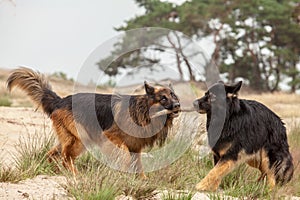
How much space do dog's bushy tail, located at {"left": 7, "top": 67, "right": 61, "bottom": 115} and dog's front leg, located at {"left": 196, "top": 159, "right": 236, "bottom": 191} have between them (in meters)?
2.66

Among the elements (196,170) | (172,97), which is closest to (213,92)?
(172,97)

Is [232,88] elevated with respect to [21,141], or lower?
elevated

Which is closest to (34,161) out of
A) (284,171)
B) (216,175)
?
(216,175)

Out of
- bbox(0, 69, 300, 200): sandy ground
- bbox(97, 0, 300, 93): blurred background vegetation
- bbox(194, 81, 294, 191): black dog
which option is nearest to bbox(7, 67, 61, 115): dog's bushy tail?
bbox(0, 69, 300, 200): sandy ground

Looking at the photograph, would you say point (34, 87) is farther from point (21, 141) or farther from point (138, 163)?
point (138, 163)

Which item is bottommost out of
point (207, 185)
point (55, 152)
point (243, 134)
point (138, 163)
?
point (207, 185)

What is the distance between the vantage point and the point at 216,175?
7852 millimetres

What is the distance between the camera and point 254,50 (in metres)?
38.6

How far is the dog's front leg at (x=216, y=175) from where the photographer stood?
7.75 m

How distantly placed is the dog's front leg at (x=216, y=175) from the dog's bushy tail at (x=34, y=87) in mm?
2659

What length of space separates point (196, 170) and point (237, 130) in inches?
33.0

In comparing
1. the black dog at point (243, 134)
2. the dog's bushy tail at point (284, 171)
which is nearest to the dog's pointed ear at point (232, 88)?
the black dog at point (243, 134)

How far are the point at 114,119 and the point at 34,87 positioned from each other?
1.44m

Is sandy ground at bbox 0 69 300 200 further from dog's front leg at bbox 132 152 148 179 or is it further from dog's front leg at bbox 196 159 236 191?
dog's front leg at bbox 132 152 148 179
